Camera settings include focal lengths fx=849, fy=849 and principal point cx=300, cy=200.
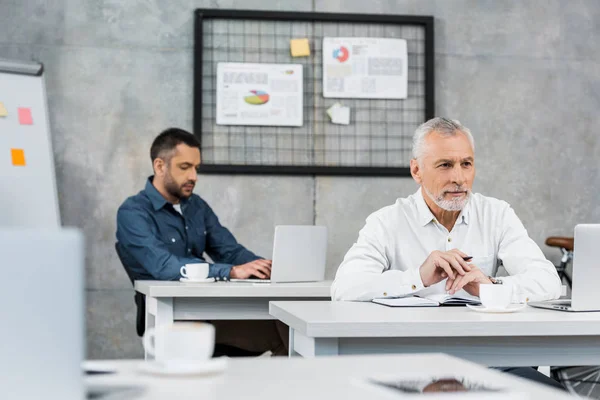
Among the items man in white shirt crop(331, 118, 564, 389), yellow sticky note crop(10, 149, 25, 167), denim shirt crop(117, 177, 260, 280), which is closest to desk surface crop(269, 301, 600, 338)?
man in white shirt crop(331, 118, 564, 389)

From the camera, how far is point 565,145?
5117 millimetres

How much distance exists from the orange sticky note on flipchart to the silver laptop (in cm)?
Answer: 352

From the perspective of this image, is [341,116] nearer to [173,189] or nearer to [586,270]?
[173,189]

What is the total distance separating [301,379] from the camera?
3.69 feet

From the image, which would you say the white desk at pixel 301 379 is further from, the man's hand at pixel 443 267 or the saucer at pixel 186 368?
the man's hand at pixel 443 267

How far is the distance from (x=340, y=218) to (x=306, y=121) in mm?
594

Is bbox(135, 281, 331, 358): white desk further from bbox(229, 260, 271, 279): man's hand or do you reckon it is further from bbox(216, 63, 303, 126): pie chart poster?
bbox(216, 63, 303, 126): pie chart poster

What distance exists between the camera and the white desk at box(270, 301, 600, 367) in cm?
185

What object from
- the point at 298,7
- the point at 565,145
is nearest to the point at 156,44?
the point at 298,7

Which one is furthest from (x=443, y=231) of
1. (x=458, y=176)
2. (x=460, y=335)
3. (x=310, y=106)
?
(x=310, y=106)

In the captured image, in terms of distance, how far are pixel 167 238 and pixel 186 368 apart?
A: 2882mm

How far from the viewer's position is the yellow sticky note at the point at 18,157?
4105 mm

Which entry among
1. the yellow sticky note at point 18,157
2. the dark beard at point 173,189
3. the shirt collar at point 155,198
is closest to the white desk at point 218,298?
the shirt collar at point 155,198

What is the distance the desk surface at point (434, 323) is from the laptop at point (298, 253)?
1062 millimetres
